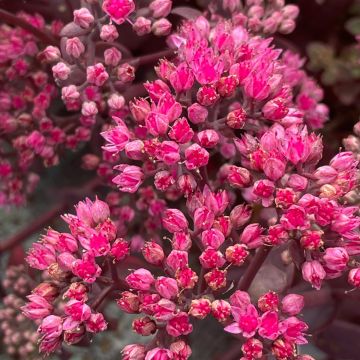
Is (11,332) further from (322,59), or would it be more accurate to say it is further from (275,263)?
(322,59)

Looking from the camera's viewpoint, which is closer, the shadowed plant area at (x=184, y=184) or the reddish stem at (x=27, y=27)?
the shadowed plant area at (x=184, y=184)

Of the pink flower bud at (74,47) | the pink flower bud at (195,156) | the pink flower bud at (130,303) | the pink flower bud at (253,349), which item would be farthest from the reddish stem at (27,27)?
the pink flower bud at (253,349)

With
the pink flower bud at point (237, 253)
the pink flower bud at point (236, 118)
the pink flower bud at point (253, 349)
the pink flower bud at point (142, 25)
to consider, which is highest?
the pink flower bud at point (142, 25)

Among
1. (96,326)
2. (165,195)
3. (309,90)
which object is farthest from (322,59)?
(96,326)

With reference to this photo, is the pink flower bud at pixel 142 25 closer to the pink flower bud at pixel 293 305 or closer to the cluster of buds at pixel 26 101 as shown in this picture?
the cluster of buds at pixel 26 101

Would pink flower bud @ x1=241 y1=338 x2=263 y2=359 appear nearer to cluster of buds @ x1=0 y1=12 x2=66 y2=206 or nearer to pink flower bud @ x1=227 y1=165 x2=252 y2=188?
pink flower bud @ x1=227 y1=165 x2=252 y2=188

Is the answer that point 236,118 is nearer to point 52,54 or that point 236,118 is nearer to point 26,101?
point 52,54

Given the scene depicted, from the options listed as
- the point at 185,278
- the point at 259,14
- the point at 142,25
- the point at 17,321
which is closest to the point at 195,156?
the point at 185,278
